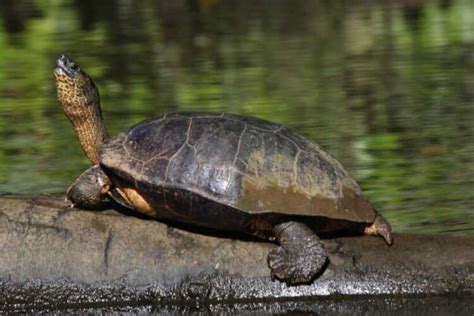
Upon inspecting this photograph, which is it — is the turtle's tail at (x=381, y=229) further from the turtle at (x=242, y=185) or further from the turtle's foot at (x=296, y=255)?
the turtle's foot at (x=296, y=255)

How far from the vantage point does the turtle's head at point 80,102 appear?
676 centimetres

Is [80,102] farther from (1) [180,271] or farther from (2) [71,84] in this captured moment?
(1) [180,271]

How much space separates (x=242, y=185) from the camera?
617cm

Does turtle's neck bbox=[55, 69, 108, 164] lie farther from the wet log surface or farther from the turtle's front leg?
the wet log surface

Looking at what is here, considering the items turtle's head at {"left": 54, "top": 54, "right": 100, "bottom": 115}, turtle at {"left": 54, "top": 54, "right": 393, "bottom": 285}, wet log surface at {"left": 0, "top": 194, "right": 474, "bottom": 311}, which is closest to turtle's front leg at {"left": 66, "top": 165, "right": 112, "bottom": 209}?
turtle at {"left": 54, "top": 54, "right": 393, "bottom": 285}

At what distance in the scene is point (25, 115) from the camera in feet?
34.3

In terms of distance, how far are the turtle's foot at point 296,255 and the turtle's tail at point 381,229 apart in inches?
11.2

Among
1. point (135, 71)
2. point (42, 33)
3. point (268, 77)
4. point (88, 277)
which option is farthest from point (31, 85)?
point (88, 277)

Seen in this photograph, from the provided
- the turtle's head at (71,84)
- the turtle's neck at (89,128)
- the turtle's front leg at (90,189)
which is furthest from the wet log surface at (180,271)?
the turtle's head at (71,84)

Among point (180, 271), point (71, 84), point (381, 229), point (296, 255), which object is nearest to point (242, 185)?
point (296, 255)

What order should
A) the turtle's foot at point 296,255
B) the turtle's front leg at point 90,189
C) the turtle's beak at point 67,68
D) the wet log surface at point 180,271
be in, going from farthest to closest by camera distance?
the turtle's beak at point 67,68 → the turtle's front leg at point 90,189 → the wet log surface at point 180,271 → the turtle's foot at point 296,255

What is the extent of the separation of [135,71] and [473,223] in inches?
220

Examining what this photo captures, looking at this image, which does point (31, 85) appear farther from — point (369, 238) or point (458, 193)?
point (369, 238)

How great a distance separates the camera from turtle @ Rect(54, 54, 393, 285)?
20.2 feet
